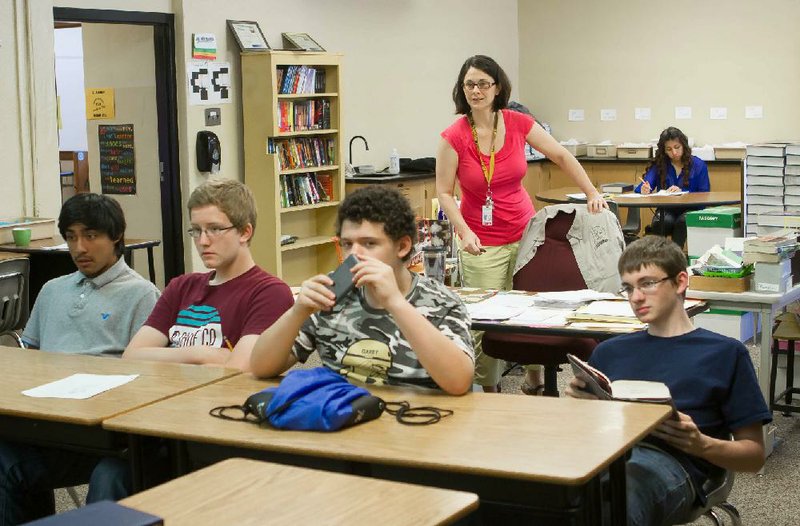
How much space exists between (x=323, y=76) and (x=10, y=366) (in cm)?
576

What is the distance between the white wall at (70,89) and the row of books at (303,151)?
4.10 meters

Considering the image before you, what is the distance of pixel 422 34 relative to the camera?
33.6ft

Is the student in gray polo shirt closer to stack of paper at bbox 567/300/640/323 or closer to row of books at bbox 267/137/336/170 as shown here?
stack of paper at bbox 567/300/640/323

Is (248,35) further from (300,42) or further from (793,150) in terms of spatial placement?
(793,150)

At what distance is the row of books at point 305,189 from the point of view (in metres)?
8.36

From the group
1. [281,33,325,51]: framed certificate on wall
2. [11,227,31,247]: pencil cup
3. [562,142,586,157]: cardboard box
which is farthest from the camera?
[562,142,586,157]: cardboard box

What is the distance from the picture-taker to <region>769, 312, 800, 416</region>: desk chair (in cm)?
480

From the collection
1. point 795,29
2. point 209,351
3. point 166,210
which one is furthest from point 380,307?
point 795,29

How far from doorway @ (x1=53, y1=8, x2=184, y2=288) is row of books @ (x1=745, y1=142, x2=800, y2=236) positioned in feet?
12.7

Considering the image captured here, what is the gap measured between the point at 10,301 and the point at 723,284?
3126mm

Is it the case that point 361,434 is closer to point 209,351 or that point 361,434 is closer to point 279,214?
point 209,351

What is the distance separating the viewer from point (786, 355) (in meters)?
5.04

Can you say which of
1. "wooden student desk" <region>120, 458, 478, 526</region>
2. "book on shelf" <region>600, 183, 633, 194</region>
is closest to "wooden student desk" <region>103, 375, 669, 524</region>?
"wooden student desk" <region>120, 458, 478, 526</region>

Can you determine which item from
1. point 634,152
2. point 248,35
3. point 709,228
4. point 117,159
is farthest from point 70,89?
point 709,228
